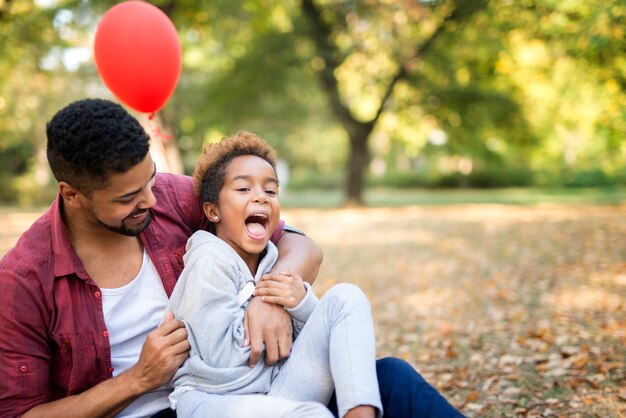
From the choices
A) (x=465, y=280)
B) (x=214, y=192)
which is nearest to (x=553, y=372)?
(x=214, y=192)

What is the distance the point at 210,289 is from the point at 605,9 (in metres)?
5.49

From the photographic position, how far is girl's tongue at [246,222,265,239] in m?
2.46

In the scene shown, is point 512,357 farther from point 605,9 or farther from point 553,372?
point 605,9

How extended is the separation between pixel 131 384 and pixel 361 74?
17.7 m

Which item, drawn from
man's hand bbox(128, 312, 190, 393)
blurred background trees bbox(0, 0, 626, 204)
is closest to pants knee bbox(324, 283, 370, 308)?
man's hand bbox(128, 312, 190, 393)

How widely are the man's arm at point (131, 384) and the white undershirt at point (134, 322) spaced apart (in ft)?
0.53

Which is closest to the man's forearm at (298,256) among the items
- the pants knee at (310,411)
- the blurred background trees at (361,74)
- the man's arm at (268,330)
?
the man's arm at (268,330)

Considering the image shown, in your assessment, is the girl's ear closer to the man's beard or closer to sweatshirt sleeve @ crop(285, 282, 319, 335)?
the man's beard

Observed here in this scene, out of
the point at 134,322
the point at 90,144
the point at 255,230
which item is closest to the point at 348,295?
the point at 255,230

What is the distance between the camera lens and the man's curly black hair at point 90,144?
6.40 feet

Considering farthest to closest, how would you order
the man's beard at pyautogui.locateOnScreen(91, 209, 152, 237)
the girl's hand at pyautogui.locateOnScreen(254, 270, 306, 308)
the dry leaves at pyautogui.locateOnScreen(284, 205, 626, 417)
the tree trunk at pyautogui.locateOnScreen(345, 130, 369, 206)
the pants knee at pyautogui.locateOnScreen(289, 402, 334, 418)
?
the tree trunk at pyautogui.locateOnScreen(345, 130, 369, 206)
the dry leaves at pyautogui.locateOnScreen(284, 205, 626, 417)
the girl's hand at pyautogui.locateOnScreen(254, 270, 306, 308)
the man's beard at pyautogui.locateOnScreen(91, 209, 152, 237)
the pants knee at pyautogui.locateOnScreen(289, 402, 334, 418)

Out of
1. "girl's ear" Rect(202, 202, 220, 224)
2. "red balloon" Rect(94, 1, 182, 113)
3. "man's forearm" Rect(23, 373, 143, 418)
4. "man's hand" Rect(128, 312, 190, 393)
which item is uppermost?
"red balloon" Rect(94, 1, 182, 113)

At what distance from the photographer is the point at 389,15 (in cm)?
1686

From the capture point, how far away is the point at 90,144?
1.95 metres
